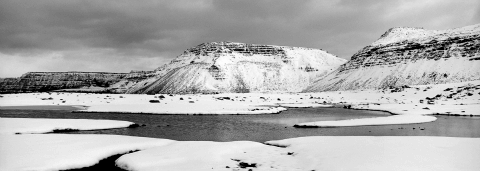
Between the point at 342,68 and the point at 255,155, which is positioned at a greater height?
the point at 342,68

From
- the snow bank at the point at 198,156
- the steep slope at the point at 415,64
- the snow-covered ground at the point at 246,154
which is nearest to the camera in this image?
the snow-covered ground at the point at 246,154

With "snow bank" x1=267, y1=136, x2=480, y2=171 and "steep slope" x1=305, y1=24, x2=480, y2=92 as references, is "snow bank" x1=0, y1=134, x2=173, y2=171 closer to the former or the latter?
"snow bank" x1=267, y1=136, x2=480, y2=171

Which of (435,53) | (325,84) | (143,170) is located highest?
(435,53)

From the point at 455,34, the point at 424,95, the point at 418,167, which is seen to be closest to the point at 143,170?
the point at 418,167

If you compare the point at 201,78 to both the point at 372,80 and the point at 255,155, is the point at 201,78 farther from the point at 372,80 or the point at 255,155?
the point at 255,155

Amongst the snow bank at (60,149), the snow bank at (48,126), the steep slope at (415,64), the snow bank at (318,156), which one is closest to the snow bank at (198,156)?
the snow bank at (318,156)

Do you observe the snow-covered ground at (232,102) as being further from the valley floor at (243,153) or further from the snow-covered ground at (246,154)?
the snow-covered ground at (246,154)

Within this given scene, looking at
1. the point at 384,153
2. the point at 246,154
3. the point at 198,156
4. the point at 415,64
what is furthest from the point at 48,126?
the point at 415,64
